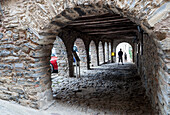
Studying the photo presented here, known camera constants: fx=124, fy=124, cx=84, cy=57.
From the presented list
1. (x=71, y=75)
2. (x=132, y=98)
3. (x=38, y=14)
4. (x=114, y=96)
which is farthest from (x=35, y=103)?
(x=71, y=75)

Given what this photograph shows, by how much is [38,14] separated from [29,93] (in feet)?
5.44

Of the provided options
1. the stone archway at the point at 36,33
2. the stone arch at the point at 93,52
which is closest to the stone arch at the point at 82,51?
the stone arch at the point at 93,52

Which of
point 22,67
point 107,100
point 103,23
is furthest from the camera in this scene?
point 103,23

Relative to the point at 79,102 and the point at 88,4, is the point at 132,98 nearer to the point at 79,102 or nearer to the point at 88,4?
the point at 79,102

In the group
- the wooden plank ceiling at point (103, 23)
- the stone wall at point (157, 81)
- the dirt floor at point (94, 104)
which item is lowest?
the dirt floor at point (94, 104)

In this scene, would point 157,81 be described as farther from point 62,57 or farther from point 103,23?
point 62,57

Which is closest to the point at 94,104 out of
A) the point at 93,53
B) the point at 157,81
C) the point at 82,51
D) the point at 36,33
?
the point at 157,81

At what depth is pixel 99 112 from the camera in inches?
106

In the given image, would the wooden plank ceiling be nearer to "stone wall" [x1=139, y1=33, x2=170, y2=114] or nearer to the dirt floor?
"stone wall" [x1=139, y1=33, x2=170, y2=114]

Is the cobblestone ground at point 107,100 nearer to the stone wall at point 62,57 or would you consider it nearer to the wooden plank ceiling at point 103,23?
the stone wall at point 62,57

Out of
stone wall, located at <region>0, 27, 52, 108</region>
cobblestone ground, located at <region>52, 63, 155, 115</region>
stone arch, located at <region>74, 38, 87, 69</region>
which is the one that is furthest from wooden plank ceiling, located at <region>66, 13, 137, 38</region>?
cobblestone ground, located at <region>52, 63, 155, 115</region>

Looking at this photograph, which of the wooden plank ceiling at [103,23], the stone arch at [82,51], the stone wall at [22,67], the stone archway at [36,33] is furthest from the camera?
the stone arch at [82,51]

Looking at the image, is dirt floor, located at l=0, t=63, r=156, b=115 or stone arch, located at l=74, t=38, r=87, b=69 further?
stone arch, located at l=74, t=38, r=87, b=69

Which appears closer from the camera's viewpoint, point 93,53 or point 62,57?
point 62,57
